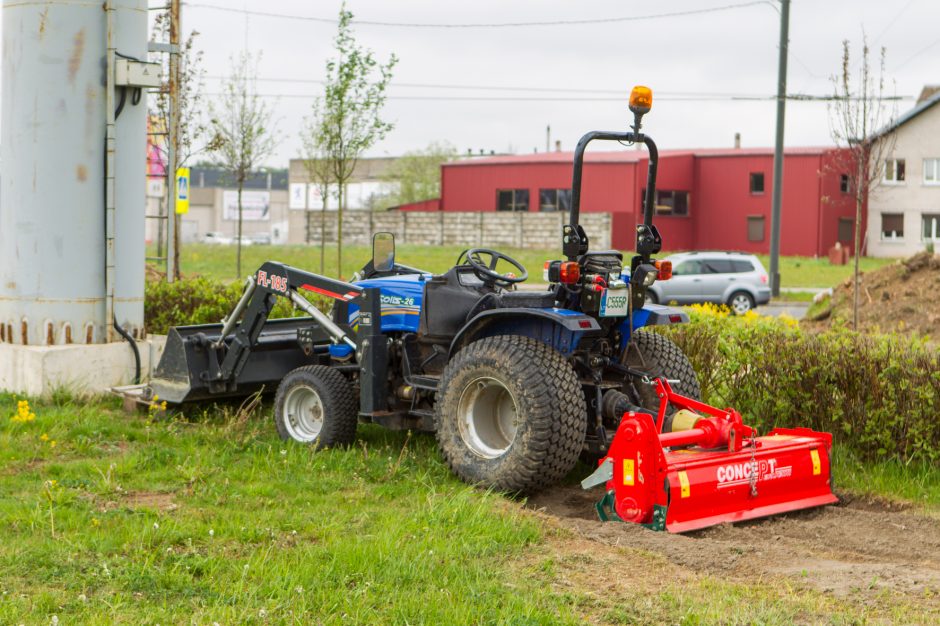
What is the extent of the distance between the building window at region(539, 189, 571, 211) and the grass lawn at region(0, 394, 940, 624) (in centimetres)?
4266

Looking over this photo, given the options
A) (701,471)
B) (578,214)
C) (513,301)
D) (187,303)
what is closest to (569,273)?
(578,214)

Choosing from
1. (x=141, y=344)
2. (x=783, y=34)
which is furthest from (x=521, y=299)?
(x=783, y=34)

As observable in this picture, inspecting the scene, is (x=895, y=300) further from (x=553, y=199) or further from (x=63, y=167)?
(x=553, y=199)

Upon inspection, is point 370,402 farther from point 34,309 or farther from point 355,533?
point 34,309

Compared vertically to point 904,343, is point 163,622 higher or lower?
lower

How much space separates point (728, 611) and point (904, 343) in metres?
4.20

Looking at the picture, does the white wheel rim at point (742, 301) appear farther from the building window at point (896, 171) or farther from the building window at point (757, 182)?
the building window at point (896, 171)

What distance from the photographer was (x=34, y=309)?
388 inches

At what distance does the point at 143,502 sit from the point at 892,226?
163ft

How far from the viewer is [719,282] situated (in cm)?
2570

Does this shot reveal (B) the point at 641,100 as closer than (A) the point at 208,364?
Yes

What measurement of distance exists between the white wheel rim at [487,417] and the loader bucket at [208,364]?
6.81ft

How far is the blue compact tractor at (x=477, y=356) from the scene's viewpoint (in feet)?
22.9

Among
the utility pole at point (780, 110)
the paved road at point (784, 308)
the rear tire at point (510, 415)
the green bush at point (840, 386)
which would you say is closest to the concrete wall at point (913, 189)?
the utility pole at point (780, 110)
